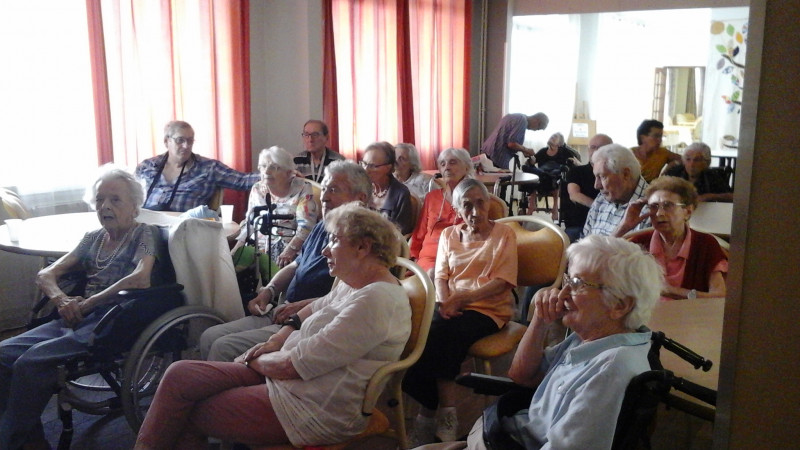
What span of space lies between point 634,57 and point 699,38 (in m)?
1.10

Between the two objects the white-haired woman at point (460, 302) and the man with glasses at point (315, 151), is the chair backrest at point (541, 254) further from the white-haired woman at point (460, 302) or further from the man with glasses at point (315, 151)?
the man with glasses at point (315, 151)

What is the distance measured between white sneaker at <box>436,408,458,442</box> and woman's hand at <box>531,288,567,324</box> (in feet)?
3.29

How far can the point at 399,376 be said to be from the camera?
6.59 ft

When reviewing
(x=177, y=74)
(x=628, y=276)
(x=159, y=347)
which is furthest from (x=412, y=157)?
(x=628, y=276)

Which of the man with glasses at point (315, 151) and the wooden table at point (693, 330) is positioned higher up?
A: the man with glasses at point (315, 151)

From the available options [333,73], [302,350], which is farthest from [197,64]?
[302,350]

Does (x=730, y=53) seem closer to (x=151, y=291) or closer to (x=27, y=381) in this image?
(x=151, y=291)

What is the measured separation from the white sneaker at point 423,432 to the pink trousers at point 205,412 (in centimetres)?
82

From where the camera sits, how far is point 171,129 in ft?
13.6

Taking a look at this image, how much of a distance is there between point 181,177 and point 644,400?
3355 mm

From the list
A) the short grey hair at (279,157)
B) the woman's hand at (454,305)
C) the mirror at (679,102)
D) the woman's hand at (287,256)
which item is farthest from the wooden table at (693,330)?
the mirror at (679,102)

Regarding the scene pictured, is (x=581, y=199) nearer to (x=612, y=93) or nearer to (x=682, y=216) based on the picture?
(x=682, y=216)

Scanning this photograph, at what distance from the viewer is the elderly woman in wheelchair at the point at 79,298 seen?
90.3 inches

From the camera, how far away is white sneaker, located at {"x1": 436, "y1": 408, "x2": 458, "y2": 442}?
2498 mm
